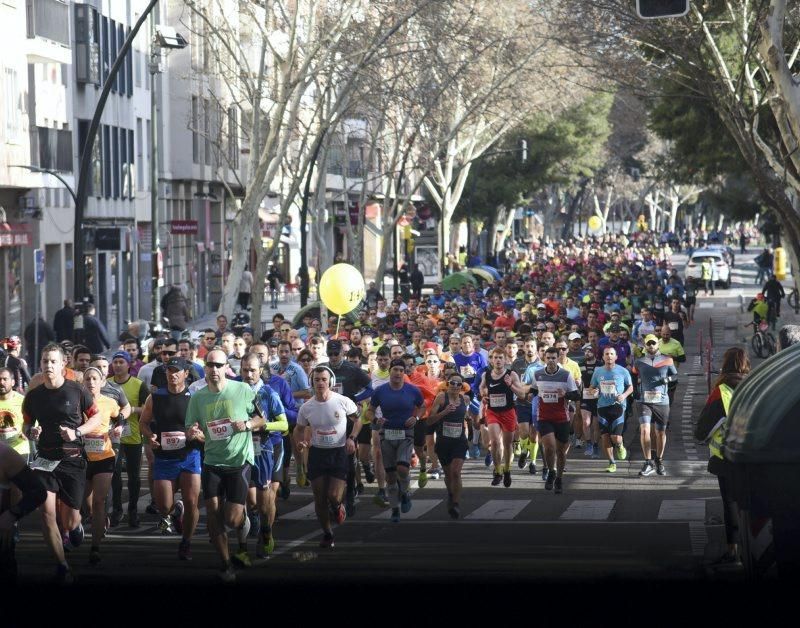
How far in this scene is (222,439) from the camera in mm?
13805

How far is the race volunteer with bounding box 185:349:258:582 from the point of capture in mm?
13742

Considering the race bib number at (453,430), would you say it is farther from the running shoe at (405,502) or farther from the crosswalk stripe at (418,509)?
the crosswalk stripe at (418,509)

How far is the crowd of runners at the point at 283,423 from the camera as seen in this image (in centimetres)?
1386

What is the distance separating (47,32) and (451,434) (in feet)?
74.0

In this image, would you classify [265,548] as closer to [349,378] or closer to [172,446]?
[172,446]

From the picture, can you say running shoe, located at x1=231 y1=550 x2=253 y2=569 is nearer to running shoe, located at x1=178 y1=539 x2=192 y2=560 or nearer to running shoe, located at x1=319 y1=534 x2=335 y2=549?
running shoe, located at x1=178 y1=539 x2=192 y2=560

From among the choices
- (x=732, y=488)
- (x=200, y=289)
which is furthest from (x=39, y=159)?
(x=732, y=488)

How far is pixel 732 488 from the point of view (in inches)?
413

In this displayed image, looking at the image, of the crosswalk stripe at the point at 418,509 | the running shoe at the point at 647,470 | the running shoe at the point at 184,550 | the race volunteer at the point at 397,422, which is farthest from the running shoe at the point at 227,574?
the running shoe at the point at 647,470

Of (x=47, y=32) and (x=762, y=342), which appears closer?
(x=47, y=32)

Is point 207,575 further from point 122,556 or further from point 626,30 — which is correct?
point 626,30

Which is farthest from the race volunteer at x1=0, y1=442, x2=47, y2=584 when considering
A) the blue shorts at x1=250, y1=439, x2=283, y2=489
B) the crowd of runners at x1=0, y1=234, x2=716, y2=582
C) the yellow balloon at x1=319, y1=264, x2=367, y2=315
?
the yellow balloon at x1=319, y1=264, x2=367, y2=315

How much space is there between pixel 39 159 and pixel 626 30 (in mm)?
12923

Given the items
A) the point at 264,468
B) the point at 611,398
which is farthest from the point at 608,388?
the point at 264,468
